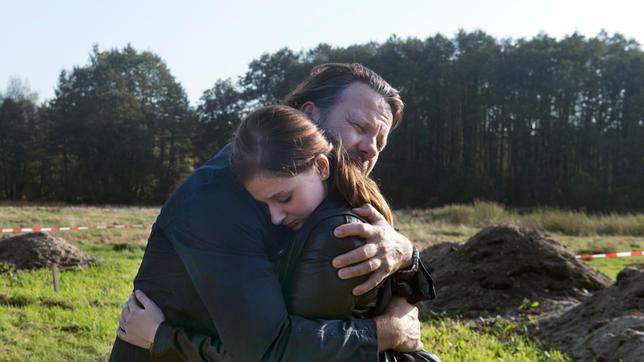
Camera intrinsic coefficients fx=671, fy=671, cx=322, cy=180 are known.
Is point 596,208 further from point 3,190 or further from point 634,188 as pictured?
point 3,190

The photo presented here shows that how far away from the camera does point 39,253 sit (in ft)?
37.5

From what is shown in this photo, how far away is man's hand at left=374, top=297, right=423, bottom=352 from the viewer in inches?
84.4

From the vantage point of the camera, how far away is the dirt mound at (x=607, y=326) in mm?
5582

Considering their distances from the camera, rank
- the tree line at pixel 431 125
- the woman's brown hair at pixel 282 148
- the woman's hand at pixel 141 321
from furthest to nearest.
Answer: the tree line at pixel 431 125 → the woman's hand at pixel 141 321 → the woman's brown hair at pixel 282 148

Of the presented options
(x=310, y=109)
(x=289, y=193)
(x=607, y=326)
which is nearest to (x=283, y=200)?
(x=289, y=193)

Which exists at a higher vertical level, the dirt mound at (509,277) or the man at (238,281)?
the man at (238,281)

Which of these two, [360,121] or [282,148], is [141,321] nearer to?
[282,148]

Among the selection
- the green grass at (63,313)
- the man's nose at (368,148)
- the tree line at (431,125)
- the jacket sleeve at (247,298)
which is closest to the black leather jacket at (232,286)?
the jacket sleeve at (247,298)

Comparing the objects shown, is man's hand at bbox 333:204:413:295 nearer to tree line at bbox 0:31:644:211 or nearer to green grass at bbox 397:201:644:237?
green grass at bbox 397:201:644:237

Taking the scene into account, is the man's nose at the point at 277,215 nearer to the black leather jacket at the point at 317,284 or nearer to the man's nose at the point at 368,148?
the black leather jacket at the point at 317,284

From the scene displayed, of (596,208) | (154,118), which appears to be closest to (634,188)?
(596,208)

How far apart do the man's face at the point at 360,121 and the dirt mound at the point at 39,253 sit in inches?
376

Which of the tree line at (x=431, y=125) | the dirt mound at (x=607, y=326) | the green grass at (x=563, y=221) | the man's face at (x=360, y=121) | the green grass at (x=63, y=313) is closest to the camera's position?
the man's face at (x=360, y=121)

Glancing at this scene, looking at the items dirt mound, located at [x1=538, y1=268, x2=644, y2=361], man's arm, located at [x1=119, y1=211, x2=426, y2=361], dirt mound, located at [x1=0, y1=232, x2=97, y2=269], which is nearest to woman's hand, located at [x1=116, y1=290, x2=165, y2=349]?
man's arm, located at [x1=119, y1=211, x2=426, y2=361]
